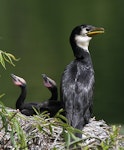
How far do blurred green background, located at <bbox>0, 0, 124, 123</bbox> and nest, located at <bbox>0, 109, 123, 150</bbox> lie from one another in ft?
7.14

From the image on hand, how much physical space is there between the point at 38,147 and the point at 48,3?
15.5 m

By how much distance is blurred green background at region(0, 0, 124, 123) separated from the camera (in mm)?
9311

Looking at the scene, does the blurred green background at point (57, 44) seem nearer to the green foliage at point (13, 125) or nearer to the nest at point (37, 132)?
the nest at point (37, 132)

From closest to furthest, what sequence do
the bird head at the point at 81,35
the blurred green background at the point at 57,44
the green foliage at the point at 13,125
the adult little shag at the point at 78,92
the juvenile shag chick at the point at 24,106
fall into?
the green foliage at the point at 13,125, the adult little shag at the point at 78,92, the juvenile shag chick at the point at 24,106, the bird head at the point at 81,35, the blurred green background at the point at 57,44

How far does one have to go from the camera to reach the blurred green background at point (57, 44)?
931cm

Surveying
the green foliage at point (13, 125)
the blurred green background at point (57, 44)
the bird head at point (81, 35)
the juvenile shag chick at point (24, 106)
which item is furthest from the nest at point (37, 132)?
the blurred green background at point (57, 44)

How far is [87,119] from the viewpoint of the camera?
179 inches

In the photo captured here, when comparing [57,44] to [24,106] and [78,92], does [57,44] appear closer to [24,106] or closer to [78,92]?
[24,106]

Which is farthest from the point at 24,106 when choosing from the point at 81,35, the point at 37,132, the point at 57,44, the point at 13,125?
the point at 57,44

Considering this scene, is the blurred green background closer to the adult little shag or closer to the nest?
the adult little shag

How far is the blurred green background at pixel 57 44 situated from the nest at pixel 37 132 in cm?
218

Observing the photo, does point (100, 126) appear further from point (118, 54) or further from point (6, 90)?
point (118, 54)

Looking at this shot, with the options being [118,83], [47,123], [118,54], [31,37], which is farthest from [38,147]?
[31,37]

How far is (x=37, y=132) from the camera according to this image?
11.2ft
